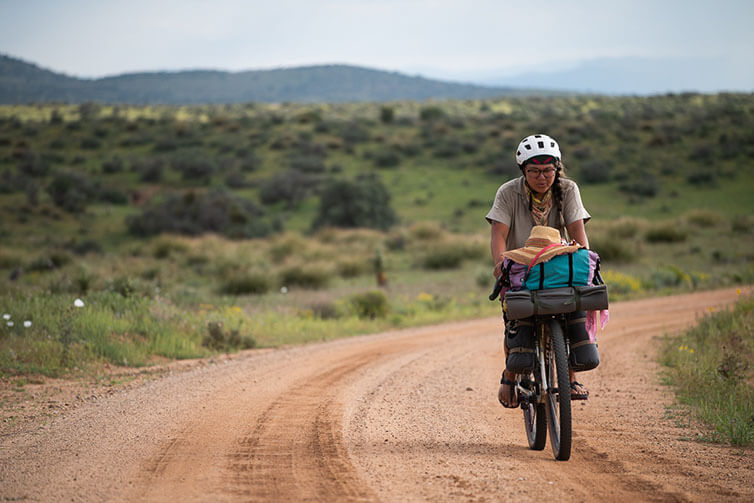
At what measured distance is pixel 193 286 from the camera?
24109 millimetres

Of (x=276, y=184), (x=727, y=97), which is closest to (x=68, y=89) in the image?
(x=276, y=184)

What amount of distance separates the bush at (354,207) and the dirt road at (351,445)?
30.1 meters

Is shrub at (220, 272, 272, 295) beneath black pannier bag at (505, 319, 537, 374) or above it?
beneath

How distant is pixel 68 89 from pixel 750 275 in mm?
38173

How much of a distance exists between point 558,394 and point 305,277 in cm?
1953

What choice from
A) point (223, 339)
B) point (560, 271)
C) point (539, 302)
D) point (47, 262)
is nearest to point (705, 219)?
point (47, 262)

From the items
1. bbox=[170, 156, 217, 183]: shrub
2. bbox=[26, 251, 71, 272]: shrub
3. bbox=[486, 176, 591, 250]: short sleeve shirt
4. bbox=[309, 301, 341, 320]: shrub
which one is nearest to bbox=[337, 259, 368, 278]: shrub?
bbox=[26, 251, 71, 272]: shrub

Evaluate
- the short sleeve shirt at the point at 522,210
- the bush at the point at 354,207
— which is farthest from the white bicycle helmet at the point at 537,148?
the bush at the point at 354,207

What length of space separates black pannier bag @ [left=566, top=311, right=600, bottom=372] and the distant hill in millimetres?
32700

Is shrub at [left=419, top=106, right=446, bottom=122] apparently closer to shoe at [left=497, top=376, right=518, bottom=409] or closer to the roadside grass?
the roadside grass

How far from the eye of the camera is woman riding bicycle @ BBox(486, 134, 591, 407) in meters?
5.77

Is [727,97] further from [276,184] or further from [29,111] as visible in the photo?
[29,111]

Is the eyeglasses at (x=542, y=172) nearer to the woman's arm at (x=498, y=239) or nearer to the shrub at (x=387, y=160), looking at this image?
the woman's arm at (x=498, y=239)

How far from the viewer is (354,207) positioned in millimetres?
39938
